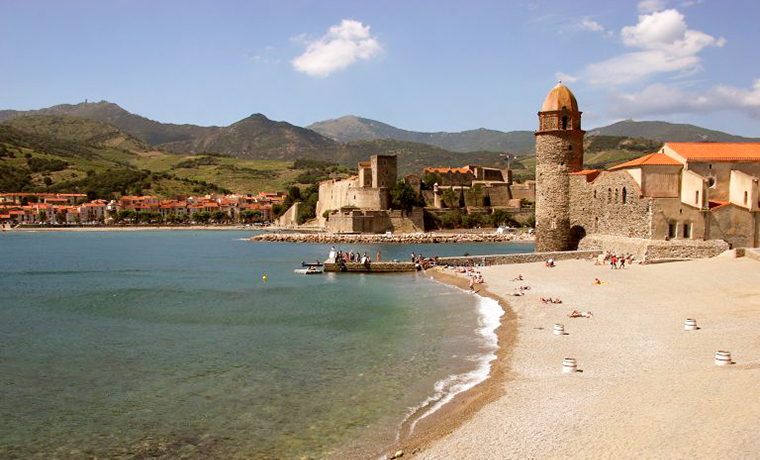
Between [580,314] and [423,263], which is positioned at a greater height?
[423,263]

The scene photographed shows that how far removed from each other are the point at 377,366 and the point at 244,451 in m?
4.82

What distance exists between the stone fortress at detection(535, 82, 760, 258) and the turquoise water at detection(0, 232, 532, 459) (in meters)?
8.37

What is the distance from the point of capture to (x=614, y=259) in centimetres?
2656

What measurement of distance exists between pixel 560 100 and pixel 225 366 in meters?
23.1

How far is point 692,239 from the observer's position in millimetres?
26391

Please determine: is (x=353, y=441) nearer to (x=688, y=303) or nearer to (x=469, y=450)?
(x=469, y=450)

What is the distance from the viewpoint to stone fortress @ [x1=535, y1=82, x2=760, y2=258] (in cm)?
2631

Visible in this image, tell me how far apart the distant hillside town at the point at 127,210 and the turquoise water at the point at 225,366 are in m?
89.1

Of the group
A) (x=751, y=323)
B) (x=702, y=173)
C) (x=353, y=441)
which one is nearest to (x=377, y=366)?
(x=353, y=441)

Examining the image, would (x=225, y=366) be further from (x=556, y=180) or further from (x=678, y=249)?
(x=556, y=180)

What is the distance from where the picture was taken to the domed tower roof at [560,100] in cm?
3206

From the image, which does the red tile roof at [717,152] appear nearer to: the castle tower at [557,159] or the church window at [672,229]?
the church window at [672,229]

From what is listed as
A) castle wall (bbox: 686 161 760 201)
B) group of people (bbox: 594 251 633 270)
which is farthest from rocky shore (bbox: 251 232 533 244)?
castle wall (bbox: 686 161 760 201)

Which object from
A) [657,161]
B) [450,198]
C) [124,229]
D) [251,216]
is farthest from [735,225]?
[251,216]
